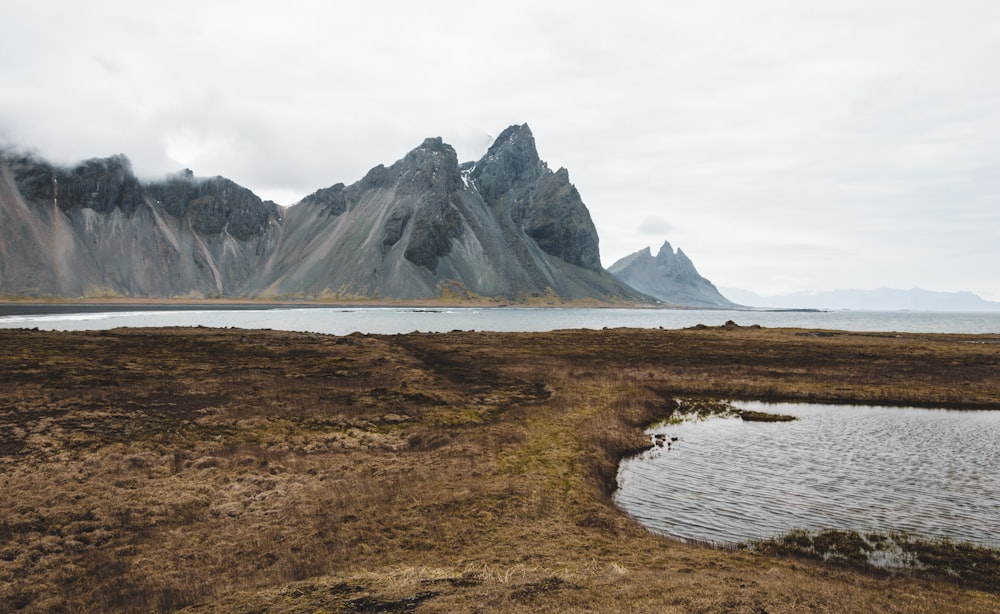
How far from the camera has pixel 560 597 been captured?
10.3 metres

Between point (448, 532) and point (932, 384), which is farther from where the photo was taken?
point (932, 384)

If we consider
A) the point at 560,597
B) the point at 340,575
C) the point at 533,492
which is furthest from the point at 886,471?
the point at 340,575

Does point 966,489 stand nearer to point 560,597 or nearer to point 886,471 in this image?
point 886,471

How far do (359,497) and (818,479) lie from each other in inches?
753

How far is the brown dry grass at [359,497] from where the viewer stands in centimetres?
1117

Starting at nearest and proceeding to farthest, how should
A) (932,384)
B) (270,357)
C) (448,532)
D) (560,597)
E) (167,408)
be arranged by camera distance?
(560,597) < (448,532) < (167,408) < (932,384) < (270,357)

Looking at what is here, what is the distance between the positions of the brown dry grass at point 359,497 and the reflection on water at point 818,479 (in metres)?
2.12

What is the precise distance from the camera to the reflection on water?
1697cm

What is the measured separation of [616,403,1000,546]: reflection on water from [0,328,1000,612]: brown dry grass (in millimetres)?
2121

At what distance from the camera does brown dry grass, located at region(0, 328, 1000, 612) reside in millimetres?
11172

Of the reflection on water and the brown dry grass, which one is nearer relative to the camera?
the brown dry grass

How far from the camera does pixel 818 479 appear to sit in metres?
21.5

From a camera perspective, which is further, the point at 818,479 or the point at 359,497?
the point at 818,479

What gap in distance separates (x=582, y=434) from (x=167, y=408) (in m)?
24.2
